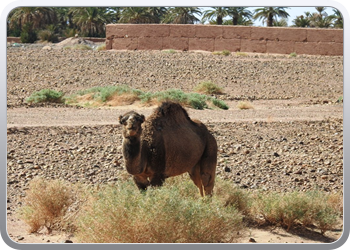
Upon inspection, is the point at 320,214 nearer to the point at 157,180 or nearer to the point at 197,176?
the point at 197,176

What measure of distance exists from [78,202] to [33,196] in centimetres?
89

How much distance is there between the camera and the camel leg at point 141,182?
27.7 ft

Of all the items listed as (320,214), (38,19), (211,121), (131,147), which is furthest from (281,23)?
(131,147)

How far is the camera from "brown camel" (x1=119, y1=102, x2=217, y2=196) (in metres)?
7.96

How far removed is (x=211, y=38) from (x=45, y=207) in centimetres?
3674

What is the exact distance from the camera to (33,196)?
9523 mm

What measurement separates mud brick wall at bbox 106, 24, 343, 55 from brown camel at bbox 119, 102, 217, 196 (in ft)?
116

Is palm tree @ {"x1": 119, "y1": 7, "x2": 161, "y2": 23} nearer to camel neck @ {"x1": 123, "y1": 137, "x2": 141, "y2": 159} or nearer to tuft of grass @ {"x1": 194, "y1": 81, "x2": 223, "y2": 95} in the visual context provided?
Answer: tuft of grass @ {"x1": 194, "y1": 81, "x2": 223, "y2": 95}

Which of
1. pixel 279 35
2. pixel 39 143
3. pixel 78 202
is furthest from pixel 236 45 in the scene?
pixel 78 202

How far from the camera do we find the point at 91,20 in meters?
60.8

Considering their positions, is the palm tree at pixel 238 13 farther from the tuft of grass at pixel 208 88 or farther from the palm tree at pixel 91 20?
the palm tree at pixel 91 20

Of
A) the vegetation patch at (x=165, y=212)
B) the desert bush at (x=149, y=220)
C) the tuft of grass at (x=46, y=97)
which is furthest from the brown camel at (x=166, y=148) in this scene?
the tuft of grass at (x=46, y=97)

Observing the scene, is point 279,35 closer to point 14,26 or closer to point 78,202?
point 14,26

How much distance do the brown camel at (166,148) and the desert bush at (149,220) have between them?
442 mm
